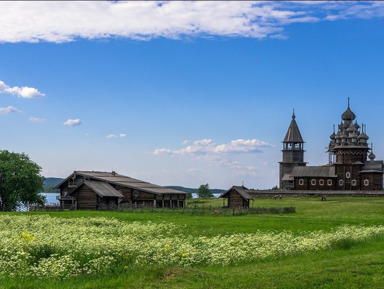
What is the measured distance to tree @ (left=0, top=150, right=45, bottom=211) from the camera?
2817 inches

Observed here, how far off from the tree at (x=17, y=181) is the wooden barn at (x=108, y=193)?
140 inches

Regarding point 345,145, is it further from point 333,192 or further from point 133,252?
point 133,252

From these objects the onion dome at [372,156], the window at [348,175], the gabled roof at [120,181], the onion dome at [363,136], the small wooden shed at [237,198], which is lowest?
the small wooden shed at [237,198]

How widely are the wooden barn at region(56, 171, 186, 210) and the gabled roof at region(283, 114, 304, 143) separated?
45113mm

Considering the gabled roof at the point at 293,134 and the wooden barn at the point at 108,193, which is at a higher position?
the gabled roof at the point at 293,134

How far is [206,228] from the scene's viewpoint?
3775cm

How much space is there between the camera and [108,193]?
228 feet

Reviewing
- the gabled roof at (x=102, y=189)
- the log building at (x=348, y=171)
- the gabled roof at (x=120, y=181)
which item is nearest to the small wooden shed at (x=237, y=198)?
the gabled roof at (x=120, y=181)

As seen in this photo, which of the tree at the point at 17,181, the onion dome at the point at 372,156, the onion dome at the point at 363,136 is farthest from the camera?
the onion dome at the point at 372,156

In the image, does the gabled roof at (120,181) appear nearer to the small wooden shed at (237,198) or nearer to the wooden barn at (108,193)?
the wooden barn at (108,193)

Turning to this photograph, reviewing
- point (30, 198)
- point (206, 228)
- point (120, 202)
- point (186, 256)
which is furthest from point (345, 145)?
point (186, 256)

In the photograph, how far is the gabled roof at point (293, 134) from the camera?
118812 mm

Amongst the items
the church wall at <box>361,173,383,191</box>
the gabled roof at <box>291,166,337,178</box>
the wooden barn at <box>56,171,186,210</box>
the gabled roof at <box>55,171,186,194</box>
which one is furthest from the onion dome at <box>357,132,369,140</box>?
the gabled roof at <box>55,171,186,194</box>

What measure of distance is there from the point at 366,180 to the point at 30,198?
58586 millimetres
